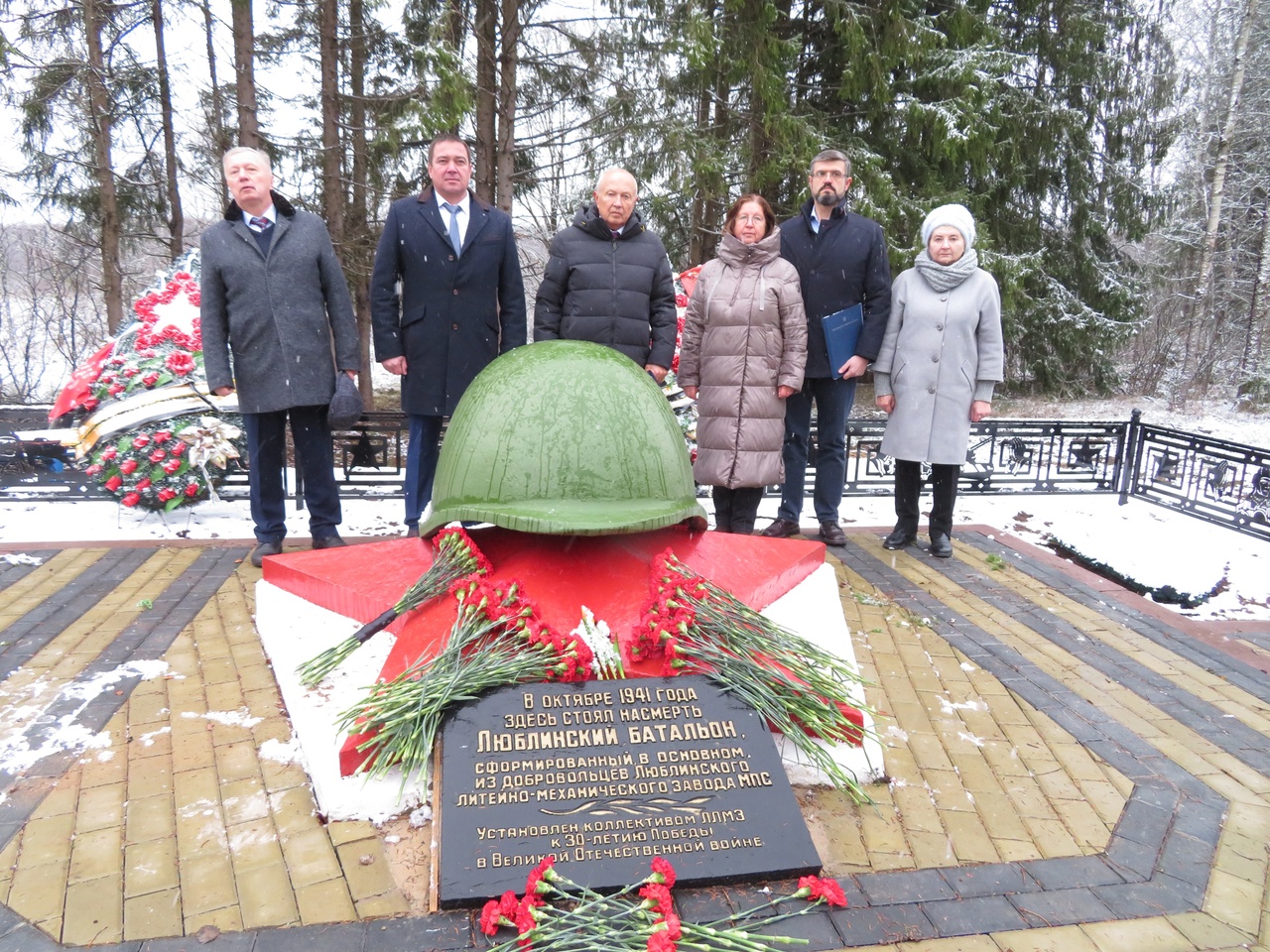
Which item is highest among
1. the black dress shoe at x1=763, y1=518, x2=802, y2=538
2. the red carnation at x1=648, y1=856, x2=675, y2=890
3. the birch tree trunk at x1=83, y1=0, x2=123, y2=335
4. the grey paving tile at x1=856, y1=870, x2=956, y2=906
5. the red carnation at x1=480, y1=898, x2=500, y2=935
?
the birch tree trunk at x1=83, y1=0, x2=123, y2=335

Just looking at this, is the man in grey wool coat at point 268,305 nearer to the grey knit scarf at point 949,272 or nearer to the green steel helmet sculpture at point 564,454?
the green steel helmet sculpture at point 564,454

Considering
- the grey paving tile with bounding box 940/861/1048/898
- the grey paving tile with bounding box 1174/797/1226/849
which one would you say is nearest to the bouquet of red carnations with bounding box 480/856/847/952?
the grey paving tile with bounding box 940/861/1048/898

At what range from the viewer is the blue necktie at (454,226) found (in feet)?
13.3

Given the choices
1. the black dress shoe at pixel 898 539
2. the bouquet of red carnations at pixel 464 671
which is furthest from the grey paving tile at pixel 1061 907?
the black dress shoe at pixel 898 539

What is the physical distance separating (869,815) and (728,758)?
542mm

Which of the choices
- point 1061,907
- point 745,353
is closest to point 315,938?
point 1061,907

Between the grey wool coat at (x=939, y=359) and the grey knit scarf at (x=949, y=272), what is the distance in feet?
0.13

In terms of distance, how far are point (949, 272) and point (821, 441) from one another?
1165mm

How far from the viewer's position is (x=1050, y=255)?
1248 centimetres

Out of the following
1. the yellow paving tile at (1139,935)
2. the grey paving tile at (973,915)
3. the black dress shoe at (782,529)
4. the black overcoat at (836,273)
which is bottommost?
the yellow paving tile at (1139,935)

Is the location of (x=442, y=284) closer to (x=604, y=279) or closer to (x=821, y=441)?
(x=604, y=279)

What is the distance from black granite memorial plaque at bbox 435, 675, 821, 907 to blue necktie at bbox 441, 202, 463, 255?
2.48 m

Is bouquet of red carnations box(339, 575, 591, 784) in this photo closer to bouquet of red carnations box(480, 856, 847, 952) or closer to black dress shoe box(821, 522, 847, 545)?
A: bouquet of red carnations box(480, 856, 847, 952)

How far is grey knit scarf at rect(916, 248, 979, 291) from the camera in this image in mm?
4418
